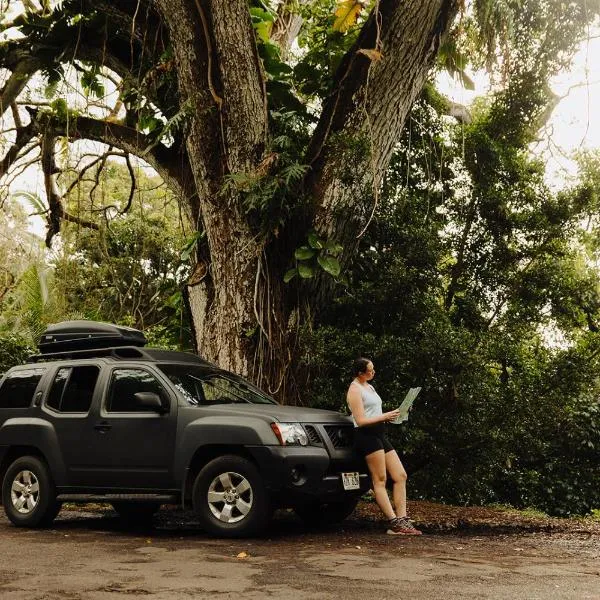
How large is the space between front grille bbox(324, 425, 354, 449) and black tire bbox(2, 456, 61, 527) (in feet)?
9.94

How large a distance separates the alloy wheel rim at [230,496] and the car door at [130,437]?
54 centimetres

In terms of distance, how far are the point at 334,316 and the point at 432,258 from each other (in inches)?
61.6

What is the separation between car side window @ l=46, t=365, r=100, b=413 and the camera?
9.32m

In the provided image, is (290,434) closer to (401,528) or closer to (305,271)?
(401,528)

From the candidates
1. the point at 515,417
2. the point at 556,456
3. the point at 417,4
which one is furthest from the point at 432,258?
the point at 556,456

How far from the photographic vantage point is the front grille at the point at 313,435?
838cm

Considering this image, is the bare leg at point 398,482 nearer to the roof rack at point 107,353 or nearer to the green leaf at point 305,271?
the roof rack at point 107,353

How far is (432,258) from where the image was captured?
12.1m

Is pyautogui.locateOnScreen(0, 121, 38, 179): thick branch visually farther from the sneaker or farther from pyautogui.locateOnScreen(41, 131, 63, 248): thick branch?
the sneaker

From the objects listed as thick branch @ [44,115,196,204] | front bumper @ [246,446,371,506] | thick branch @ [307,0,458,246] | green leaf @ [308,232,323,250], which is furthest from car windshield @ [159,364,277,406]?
thick branch @ [44,115,196,204]

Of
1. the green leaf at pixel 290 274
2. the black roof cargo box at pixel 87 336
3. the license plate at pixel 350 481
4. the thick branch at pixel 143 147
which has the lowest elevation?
the license plate at pixel 350 481

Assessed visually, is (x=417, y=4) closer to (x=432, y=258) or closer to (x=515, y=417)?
(x=432, y=258)

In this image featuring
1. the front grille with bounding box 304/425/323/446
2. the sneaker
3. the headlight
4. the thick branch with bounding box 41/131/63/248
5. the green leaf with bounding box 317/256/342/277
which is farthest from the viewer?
the thick branch with bounding box 41/131/63/248

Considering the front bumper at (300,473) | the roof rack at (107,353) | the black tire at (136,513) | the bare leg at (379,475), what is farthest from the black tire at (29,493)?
the bare leg at (379,475)
